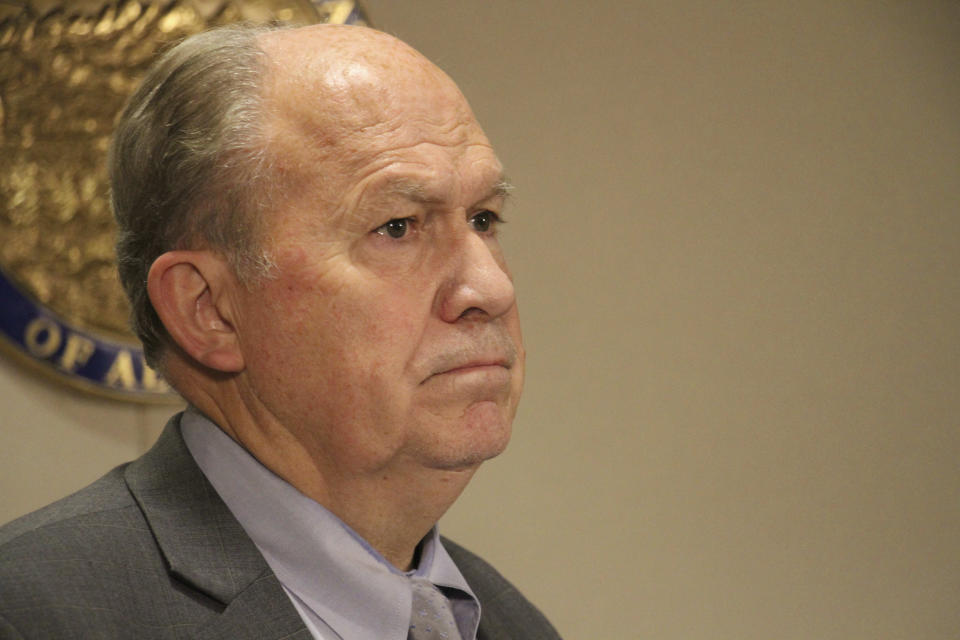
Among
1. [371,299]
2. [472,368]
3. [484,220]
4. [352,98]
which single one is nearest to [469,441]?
[472,368]

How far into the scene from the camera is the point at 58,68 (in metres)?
1.95

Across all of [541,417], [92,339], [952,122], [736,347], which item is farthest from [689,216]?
[92,339]

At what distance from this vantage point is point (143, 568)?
1094 mm

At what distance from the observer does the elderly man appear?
1184 mm

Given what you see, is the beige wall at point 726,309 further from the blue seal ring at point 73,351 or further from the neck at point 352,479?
the neck at point 352,479

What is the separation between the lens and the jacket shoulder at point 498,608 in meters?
1.43

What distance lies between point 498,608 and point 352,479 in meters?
0.36

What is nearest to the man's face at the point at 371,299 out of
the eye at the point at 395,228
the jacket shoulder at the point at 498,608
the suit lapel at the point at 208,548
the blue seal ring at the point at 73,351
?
the eye at the point at 395,228

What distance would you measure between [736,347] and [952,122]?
0.84 metres

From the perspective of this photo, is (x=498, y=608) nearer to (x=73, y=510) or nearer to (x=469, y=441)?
(x=469, y=441)

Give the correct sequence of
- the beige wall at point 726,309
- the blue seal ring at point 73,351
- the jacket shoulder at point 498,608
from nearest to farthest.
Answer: the jacket shoulder at point 498,608 < the blue seal ring at point 73,351 < the beige wall at point 726,309

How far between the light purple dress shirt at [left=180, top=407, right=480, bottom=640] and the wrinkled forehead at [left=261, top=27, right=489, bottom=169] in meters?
0.35

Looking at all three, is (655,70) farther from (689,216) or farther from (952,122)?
(952,122)

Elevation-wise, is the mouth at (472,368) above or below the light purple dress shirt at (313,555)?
above
